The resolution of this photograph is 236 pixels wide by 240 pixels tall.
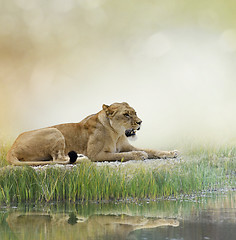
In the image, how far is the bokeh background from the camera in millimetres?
4859

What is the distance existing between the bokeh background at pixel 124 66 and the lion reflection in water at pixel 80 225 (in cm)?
171

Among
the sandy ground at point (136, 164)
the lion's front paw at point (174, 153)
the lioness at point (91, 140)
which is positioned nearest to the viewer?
the sandy ground at point (136, 164)

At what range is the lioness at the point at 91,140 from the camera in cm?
416

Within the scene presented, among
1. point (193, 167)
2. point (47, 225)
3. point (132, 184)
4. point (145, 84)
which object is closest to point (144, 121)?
point (145, 84)

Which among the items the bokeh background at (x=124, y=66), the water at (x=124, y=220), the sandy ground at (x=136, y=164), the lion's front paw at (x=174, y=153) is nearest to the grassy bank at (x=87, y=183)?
the sandy ground at (x=136, y=164)

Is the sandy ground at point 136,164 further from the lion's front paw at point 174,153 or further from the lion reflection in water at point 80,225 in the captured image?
the lion reflection in water at point 80,225

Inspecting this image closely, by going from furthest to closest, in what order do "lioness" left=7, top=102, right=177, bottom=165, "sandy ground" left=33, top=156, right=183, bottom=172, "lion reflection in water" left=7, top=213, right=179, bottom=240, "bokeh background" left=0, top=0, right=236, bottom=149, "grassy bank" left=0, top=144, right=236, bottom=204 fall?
"bokeh background" left=0, top=0, right=236, bottom=149
"lioness" left=7, top=102, right=177, bottom=165
"sandy ground" left=33, top=156, right=183, bottom=172
"grassy bank" left=0, top=144, right=236, bottom=204
"lion reflection in water" left=7, top=213, right=179, bottom=240

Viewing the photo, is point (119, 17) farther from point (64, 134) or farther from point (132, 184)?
point (132, 184)

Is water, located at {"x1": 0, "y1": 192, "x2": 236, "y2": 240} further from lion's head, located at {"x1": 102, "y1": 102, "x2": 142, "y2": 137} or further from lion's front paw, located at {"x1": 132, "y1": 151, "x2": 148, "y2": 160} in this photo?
lion's head, located at {"x1": 102, "y1": 102, "x2": 142, "y2": 137}

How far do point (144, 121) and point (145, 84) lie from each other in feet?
1.24

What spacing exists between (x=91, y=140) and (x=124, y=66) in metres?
1.00

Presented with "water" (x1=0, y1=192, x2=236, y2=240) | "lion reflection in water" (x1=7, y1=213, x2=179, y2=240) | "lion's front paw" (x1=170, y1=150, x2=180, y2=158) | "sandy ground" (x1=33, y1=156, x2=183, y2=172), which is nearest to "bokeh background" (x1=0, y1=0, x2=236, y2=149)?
"lion's front paw" (x1=170, y1=150, x2=180, y2=158)

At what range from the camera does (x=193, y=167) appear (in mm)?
4297

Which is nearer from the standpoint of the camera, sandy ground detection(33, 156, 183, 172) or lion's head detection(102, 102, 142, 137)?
sandy ground detection(33, 156, 183, 172)
